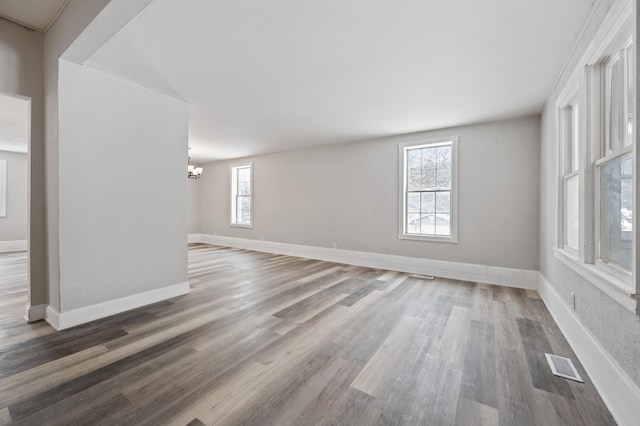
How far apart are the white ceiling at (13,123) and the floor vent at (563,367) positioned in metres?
5.46

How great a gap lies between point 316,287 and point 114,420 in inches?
105

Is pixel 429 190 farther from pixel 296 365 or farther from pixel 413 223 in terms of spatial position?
pixel 296 365

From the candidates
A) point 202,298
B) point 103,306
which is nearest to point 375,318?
point 202,298

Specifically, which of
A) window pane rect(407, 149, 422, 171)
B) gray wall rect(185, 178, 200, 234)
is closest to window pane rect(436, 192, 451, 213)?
window pane rect(407, 149, 422, 171)

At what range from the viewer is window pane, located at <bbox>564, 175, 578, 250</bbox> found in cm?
A: 255

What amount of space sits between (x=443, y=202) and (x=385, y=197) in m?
1.03

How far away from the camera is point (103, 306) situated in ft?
9.05

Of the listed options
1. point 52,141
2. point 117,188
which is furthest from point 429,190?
point 52,141

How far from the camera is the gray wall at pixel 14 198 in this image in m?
6.65

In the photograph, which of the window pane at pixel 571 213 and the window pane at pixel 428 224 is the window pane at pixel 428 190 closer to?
the window pane at pixel 428 224

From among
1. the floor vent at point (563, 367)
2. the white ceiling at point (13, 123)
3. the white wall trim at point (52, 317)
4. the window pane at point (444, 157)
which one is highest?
the white ceiling at point (13, 123)

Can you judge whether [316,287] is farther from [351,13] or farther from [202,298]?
[351,13]

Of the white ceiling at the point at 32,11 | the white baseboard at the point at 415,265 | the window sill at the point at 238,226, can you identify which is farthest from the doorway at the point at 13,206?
the white baseboard at the point at 415,265

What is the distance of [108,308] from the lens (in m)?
2.79
